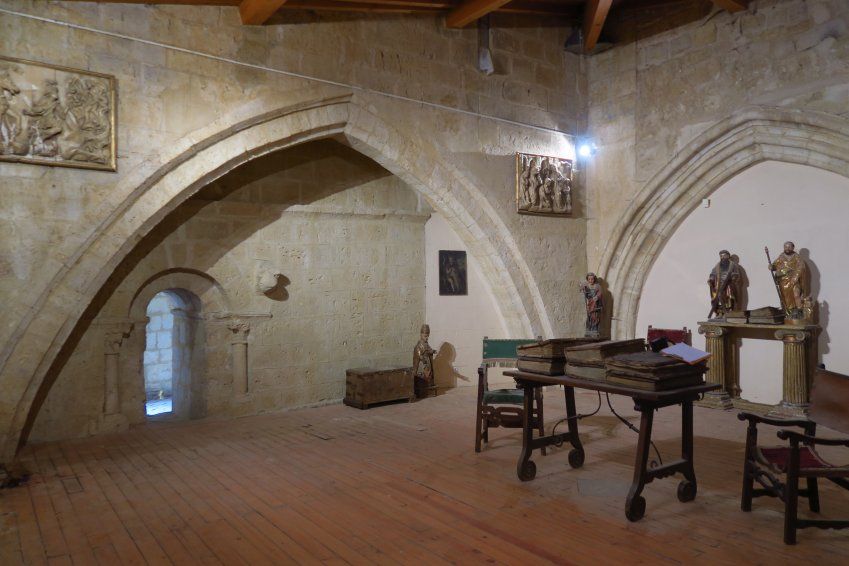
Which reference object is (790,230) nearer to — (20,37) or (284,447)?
(284,447)

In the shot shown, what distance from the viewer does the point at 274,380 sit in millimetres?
6266

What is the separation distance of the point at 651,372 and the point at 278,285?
431cm

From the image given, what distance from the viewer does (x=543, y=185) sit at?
717cm

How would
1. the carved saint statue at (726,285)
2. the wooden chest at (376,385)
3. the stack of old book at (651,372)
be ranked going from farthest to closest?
the wooden chest at (376,385) < the carved saint statue at (726,285) < the stack of old book at (651,372)

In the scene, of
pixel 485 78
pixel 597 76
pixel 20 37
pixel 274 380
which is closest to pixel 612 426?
pixel 274 380

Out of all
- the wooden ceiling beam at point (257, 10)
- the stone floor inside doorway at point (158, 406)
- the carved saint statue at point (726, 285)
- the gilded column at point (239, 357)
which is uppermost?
the wooden ceiling beam at point (257, 10)

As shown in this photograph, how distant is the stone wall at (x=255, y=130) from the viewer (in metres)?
4.32

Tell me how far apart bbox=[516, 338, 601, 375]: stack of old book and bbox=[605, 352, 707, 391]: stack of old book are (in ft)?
1.26

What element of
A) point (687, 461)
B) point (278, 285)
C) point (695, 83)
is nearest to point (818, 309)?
point (695, 83)

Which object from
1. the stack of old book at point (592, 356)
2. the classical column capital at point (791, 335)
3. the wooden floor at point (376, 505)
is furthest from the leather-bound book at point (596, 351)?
the classical column capital at point (791, 335)

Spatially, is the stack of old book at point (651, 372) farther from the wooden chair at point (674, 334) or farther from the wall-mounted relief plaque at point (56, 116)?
the wall-mounted relief plaque at point (56, 116)

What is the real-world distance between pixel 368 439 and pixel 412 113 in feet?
11.1

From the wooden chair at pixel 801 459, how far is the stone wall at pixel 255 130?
3993 mm

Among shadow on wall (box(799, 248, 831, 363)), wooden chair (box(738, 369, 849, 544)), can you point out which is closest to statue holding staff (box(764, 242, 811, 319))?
A: shadow on wall (box(799, 248, 831, 363))
